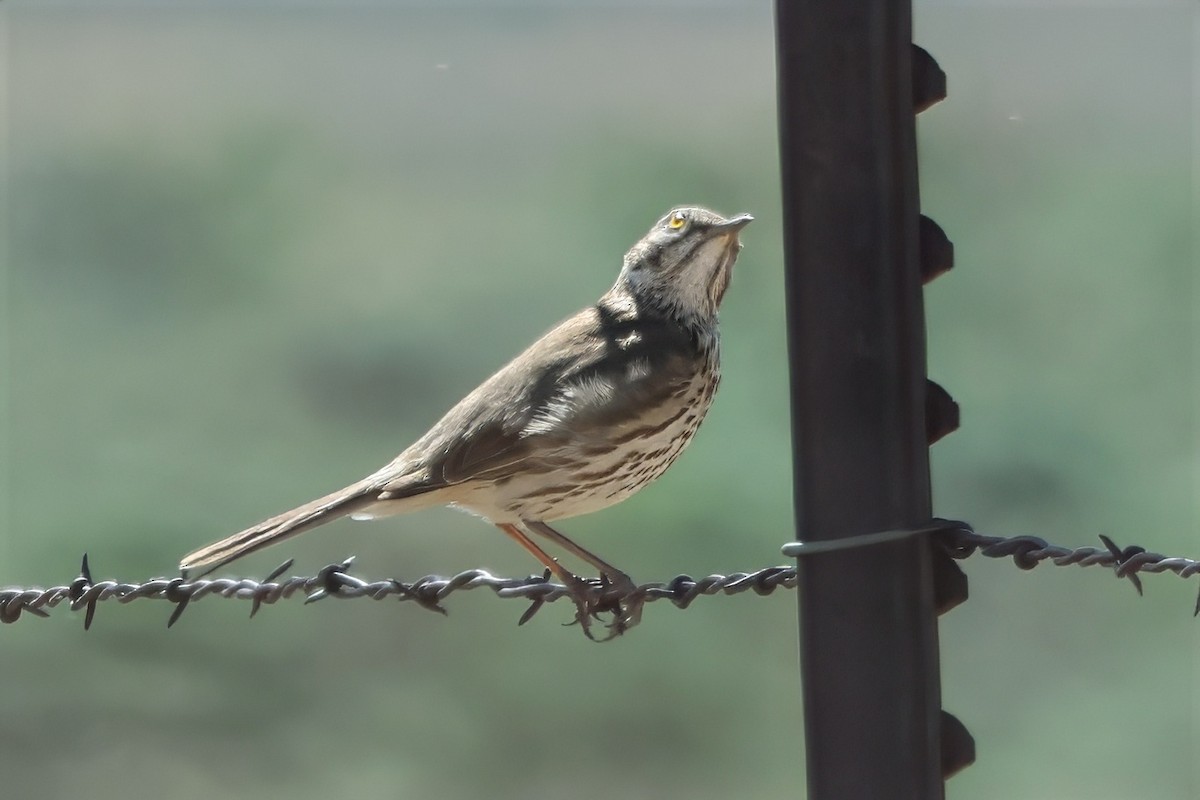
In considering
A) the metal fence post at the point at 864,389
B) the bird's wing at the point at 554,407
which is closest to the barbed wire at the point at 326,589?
the metal fence post at the point at 864,389

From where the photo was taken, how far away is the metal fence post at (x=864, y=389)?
3896 mm

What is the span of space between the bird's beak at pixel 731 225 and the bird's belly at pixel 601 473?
69 cm

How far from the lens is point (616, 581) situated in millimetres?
6082

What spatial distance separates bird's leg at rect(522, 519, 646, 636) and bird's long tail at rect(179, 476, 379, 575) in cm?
68

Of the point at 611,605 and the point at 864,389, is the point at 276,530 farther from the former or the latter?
the point at 864,389

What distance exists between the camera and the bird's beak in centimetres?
647

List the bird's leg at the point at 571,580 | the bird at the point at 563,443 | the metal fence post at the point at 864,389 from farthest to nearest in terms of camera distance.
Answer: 1. the bird at the point at 563,443
2. the bird's leg at the point at 571,580
3. the metal fence post at the point at 864,389

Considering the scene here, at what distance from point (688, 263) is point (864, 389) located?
9.60 ft

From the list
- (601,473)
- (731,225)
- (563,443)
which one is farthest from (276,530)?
(731,225)

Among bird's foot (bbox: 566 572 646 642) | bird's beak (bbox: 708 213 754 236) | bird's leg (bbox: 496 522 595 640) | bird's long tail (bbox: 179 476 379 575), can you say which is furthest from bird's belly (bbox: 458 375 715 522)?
bird's beak (bbox: 708 213 754 236)

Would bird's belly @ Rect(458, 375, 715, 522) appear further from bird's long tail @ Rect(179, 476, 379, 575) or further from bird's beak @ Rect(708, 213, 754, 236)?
bird's beak @ Rect(708, 213, 754, 236)

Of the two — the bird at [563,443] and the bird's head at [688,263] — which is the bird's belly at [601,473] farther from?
the bird's head at [688,263]

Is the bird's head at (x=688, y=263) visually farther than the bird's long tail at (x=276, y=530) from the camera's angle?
Yes

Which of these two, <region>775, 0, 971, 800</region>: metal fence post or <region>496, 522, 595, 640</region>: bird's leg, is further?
<region>496, 522, 595, 640</region>: bird's leg
